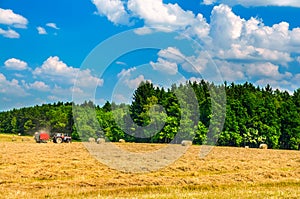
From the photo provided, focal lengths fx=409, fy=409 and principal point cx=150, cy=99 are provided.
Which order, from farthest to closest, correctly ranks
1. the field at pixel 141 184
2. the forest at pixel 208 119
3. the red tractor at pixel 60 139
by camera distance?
the forest at pixel 208 119 → the red tractor at pixel 60 139 → the field at pixel 141 184

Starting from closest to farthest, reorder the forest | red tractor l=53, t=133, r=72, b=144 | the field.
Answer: the field, red tractor l=53, t=133, r=72, b=144, the forest

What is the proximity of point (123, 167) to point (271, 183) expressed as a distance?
32.4 ft

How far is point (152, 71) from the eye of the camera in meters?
28.1

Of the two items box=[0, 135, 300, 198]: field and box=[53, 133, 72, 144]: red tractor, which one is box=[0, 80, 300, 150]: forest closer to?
box=[53, 133, 72, 144]: red tractor

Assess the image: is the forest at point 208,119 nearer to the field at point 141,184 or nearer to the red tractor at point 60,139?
the red tractor at point 60,139

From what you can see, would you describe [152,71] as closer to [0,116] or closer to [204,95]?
[204,95]

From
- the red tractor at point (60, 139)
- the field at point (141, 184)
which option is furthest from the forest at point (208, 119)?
the field at point (141, 184)

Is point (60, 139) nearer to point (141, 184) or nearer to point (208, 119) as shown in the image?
point (208, 119)

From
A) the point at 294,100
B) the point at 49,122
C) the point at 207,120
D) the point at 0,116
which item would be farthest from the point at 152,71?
the point at 0,116

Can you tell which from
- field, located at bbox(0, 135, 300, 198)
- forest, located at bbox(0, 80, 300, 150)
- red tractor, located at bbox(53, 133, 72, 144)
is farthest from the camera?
forest, located at bbox(0, 80, 300, 150)

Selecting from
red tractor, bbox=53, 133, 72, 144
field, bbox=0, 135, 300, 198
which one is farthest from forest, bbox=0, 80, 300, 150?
field, bbox=0, 135, 300, 198

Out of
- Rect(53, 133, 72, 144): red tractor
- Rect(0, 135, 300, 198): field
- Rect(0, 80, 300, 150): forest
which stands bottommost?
Rect(0, 135, 300, 198): field

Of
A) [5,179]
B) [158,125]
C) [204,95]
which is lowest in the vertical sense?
[5,179]

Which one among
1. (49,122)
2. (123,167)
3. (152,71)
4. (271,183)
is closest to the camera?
(271,183)
